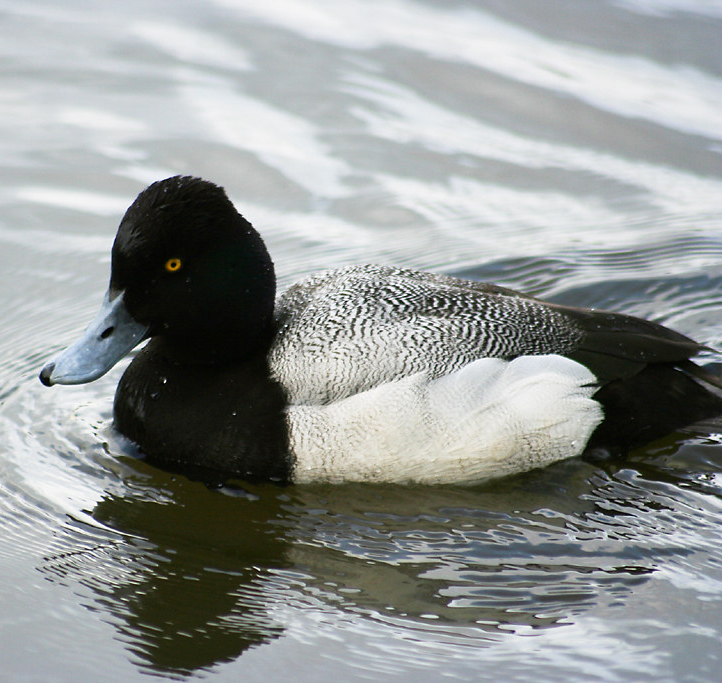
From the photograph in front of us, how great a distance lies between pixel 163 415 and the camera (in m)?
5.43

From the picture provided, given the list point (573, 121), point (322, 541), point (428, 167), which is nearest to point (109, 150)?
point (428, 167)

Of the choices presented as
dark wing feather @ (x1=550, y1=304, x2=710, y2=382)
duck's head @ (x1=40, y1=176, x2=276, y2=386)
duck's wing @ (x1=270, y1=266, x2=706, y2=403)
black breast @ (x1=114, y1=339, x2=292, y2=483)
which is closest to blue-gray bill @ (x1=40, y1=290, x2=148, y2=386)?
duck's head @ (x1=40, y1=176, x2=276, y2=386)

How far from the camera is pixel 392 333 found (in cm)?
529

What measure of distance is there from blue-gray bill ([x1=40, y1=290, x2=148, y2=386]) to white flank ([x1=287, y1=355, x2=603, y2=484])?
2.82 ft

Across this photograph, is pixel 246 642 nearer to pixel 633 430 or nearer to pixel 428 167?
pixel 633 430

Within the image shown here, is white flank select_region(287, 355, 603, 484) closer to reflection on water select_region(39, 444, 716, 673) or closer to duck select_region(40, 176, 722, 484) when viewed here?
duck select_region(40, 176, 722, 484)

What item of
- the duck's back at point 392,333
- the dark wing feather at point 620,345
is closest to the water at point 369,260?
the dark wing feather at point 620,345

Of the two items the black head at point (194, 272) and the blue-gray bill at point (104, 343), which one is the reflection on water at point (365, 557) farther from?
the black head at point (194, 272)

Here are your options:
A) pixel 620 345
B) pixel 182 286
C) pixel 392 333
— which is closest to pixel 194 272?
pixel 182 286

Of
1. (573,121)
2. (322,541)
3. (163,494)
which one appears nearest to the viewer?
(322,541)

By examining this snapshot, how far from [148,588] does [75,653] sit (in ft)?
1.60

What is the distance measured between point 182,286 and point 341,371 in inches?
32.9

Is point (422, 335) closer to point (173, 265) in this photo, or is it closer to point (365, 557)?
point (365, 557)

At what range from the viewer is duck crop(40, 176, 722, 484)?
17.0 ft
